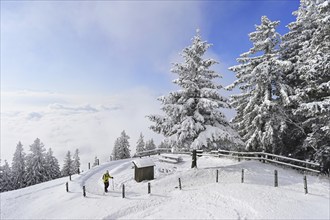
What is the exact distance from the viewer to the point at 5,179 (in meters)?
43.8

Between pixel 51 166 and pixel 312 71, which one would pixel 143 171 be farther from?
pixel 51 166

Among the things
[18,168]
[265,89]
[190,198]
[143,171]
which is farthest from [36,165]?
[265,89]

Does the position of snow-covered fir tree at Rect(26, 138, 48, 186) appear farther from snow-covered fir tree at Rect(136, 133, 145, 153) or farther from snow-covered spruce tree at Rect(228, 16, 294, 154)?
snow-covered spruce tree at Rect(228, 16, 294, 154)

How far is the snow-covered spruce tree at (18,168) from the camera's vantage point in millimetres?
43406

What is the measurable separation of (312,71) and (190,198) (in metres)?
12.1

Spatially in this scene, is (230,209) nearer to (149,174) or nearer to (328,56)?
(149,174)

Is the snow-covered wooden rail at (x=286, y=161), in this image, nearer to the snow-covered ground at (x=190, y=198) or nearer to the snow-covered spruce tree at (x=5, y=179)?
the snow-covered ground at (x=190, y=198)

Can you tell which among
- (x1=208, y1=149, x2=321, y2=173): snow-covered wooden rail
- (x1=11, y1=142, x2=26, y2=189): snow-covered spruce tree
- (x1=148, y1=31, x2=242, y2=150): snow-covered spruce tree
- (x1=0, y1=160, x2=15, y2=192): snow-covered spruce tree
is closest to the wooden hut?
(x1=148, y1=31, x2=242, y2=150): snow-covered spruce tree

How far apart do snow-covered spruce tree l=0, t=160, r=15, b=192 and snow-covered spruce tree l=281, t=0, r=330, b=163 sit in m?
50.6

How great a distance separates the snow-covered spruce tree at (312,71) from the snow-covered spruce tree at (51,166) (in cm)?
4627

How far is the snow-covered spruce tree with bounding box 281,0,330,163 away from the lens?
50.9 ft

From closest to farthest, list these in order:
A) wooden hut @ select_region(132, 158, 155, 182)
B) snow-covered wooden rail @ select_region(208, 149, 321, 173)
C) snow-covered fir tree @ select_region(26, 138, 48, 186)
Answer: snow-covered wooden rail @ select_region(208, 149, 321, 173) < wooden hut @ select_region(132, 158, 155, 182) < snow-covered fir tree @ select_region(26, 138, 48, 186)

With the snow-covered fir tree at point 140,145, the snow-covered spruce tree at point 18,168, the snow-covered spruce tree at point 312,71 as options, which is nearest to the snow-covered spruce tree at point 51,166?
the snow-covered spruce tree at point 18,168

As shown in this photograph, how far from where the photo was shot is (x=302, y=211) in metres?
10.4
